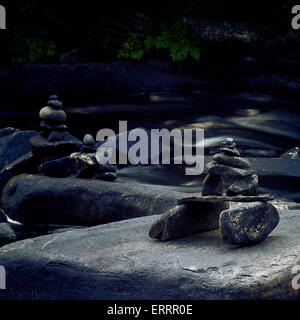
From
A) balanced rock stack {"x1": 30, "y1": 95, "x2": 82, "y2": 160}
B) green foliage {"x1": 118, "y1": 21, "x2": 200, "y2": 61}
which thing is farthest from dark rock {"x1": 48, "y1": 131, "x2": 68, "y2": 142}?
green foliage {"x1": 118, "y1": 21, "x2": 200, "y2": 61}

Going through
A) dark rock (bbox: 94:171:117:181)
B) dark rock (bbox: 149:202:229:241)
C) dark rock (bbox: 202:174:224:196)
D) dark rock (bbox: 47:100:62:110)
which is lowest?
dark rock (bbox: 94:171:117:181)

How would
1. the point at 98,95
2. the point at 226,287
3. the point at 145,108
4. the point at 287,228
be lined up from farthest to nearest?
the point at 98,95 < the point at 145,108 < the point at 287,228 < the point at 226,287

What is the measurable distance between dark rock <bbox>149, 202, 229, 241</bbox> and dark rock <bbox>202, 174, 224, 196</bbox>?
132mm

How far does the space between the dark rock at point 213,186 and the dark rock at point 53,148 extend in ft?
12.2

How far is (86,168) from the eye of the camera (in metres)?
6.84

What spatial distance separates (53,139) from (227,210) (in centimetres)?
430

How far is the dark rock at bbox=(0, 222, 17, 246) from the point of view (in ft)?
20.2

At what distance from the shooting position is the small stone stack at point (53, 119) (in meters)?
7.40

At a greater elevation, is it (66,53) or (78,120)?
(66,53)

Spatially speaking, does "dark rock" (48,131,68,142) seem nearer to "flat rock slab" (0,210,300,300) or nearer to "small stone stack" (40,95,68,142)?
"small stone stack" (40,95,68,142)

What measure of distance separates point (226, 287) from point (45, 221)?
390cm

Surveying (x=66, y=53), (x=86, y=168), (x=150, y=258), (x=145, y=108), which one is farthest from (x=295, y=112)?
(x=150, y=258)

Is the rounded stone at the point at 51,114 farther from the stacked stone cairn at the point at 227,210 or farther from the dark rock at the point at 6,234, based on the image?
the stacked stone cairn at the point at 227,210

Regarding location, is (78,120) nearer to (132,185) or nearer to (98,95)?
(98,95)
